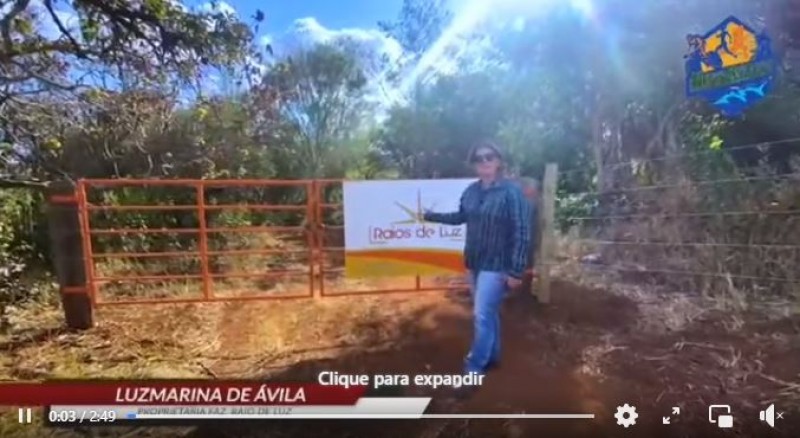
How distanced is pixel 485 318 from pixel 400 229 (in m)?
0.35

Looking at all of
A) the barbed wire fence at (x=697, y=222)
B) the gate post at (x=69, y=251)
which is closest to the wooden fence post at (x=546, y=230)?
the barbed wire fence at (x=697, y=222)

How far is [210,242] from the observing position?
5.49 ft

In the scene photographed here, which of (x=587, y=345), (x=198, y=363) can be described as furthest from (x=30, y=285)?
(x=587, y=345)

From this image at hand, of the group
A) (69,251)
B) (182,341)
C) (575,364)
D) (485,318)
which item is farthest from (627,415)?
(69,251)

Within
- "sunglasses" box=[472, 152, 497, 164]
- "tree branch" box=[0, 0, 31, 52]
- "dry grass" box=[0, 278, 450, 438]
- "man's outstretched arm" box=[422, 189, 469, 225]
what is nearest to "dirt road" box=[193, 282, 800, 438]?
"dry grass" box=[0, 278, 450, 438]

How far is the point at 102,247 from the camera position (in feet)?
5.35

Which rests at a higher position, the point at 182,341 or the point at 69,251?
the point at 69,251

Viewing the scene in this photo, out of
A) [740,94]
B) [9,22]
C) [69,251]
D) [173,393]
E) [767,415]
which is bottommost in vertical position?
[767,415]

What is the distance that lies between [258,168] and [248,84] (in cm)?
22

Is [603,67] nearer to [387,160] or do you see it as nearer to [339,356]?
[387,160]

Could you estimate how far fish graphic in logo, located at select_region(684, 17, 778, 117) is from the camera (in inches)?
63.7

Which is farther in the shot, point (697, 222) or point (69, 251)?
point (697, 222)

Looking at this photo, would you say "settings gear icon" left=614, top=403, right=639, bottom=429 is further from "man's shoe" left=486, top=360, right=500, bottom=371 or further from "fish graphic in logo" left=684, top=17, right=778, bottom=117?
"fish graphic in logo" left=684, top=17, right=778, bottom=117

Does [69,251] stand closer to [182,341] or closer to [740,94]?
[182,341]
